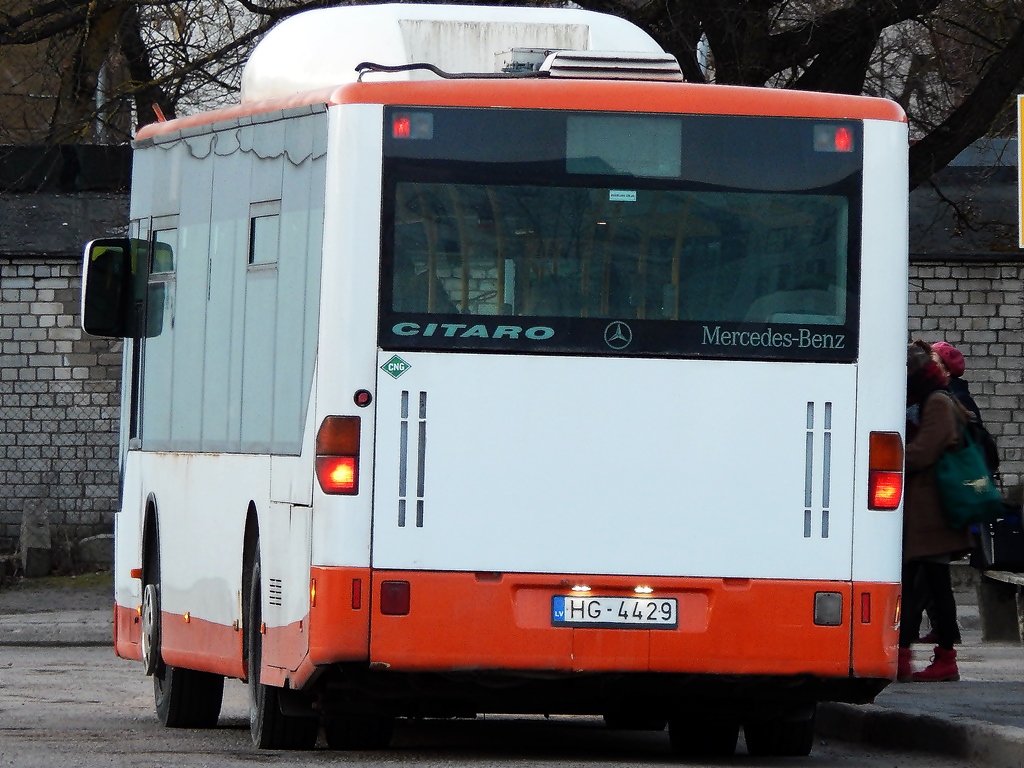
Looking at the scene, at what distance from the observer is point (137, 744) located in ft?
31.9

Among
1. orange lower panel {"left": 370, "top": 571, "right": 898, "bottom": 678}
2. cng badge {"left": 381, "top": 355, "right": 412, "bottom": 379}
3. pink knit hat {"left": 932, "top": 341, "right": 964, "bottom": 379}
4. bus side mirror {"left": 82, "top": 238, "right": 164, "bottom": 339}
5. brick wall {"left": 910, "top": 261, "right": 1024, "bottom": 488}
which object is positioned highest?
brick wall {"left": 910, "top": 261, "right": 1024, "bottom": 488}

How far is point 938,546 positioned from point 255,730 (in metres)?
3.96

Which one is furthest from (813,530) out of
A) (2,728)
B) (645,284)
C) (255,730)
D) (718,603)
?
(2,728)

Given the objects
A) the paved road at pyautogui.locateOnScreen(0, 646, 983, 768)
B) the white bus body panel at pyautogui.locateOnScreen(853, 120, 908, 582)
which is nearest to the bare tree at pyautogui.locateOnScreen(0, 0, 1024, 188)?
the paved road at pyautogui.locateOnScreen(0, 646, 983, 768)

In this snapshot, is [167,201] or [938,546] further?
[938,546]

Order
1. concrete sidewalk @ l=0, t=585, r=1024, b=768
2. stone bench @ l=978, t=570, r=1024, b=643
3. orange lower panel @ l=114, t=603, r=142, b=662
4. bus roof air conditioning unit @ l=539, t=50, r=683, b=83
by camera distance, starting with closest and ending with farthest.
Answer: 1. bus roof air conditioning unit @ l=539, t=50, r=683, b=83
2. concrete sidewalk @ l=0, t=585, r=1024, b=768
3. orange lower panel @ l=114, t=603, r=142, b=662
4. stone bench @ l=978, t=570, r=1024, b=643

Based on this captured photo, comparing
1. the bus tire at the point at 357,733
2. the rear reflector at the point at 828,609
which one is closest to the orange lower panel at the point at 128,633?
the bus tire at the point at 357,733

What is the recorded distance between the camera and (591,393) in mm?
8594

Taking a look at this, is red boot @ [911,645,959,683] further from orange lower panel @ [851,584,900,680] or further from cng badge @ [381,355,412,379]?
cng badge @ [381,355,412,379]

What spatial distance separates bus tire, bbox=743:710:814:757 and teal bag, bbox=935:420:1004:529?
200 centimetres

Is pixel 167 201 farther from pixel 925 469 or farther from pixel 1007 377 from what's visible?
pixel 1007 377

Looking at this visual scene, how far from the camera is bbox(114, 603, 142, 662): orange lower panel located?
1179 centimetres

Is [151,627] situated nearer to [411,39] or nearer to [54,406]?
[411,39]

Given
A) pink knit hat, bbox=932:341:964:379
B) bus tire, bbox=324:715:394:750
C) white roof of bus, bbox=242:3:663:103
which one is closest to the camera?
bus tire, bbox=324:715:394:750
